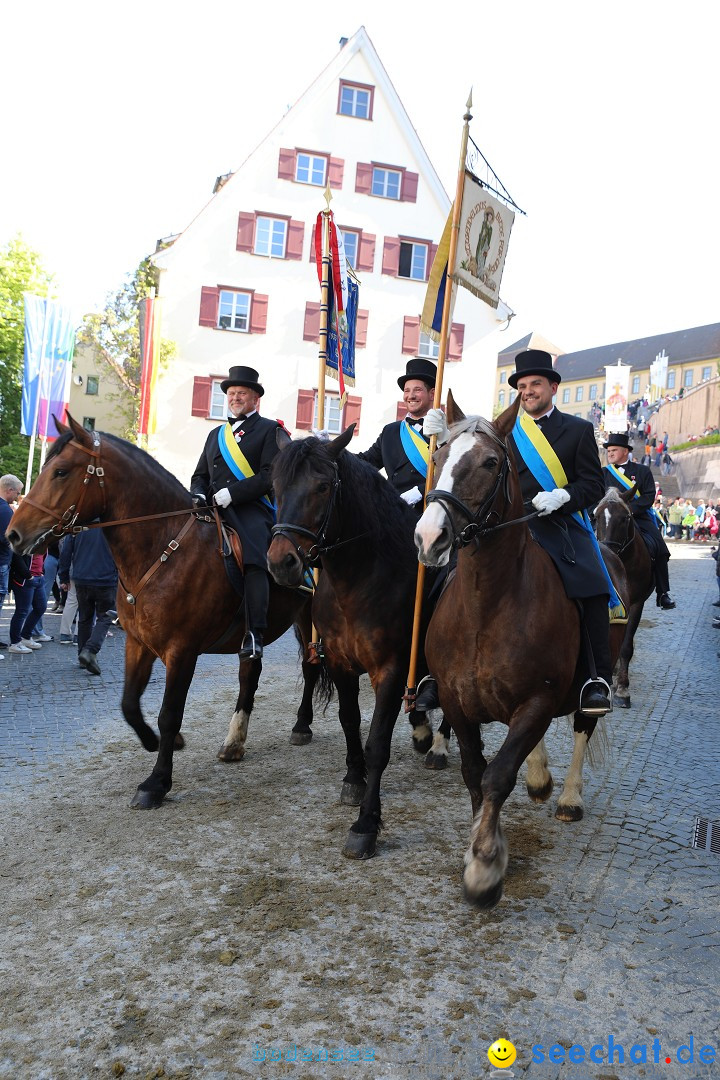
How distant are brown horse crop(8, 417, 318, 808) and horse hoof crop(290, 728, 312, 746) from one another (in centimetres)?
150

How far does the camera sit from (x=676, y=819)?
5.32 metres

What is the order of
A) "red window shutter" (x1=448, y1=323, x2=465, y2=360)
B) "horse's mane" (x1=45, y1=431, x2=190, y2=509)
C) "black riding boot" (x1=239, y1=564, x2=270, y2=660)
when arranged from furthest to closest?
"red window shutter" (x1=448, y1=323, x2=465, y2=360) < "black riding boot" (x1=239, y1=564, x2=270, y2=660) < "horse's mane" (x1=45, y1=431, x2=190, y2=509)

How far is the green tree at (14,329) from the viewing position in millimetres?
33969

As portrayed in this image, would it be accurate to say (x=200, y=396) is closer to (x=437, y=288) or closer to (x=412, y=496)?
(x=437, y=288)

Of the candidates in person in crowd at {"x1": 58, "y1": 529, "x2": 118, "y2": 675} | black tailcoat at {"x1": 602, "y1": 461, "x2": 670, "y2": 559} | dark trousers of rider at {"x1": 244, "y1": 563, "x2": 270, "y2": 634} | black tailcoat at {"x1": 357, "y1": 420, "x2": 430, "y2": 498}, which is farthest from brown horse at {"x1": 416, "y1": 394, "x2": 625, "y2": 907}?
person in crowd at {"x1": 58, "y1": 529, "x2": 118, "y2": 675}

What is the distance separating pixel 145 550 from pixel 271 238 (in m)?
28.3

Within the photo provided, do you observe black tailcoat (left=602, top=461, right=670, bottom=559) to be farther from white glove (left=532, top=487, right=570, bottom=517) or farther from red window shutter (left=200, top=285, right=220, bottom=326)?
red window shutter (left=200, top=285, right=220, bottom=326)

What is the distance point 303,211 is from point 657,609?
20994mm

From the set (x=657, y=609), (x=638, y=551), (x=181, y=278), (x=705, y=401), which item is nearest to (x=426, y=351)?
(x=181, y=278)

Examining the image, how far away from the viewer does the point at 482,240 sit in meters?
6.30

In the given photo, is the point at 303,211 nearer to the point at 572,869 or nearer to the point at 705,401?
the point at 572,869

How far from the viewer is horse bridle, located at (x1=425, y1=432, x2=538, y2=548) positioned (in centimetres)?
360

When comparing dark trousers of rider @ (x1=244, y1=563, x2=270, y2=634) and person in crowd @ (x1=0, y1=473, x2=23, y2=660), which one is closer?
dark trousers of rider @ (x1=244, y1=563, x2=270, y2=634)

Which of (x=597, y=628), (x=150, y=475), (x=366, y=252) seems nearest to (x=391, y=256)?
(x=366, y=252)
